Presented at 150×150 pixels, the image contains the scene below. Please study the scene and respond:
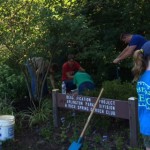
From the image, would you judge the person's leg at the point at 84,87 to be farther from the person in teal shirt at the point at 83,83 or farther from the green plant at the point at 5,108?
the green plant at the point at 5,108

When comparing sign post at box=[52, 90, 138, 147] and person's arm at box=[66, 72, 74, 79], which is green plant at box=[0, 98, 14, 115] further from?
person's arm at box=[66, 72, 74, 79]

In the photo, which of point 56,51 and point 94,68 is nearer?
point 56,51

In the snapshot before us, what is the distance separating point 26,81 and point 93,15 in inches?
117

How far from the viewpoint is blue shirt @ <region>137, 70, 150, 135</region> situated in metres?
3.62

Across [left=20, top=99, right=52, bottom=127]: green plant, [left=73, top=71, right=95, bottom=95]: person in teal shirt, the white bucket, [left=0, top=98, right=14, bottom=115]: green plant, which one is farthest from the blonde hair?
[left=0, top=98, right=14, bottom=115]: green plant

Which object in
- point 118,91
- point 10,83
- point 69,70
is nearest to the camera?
point 118,91

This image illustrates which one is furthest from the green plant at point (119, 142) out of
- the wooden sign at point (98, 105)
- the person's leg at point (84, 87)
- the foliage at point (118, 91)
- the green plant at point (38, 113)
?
the green plant at point (38, 113)

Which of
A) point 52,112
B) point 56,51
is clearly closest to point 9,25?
point 56,51

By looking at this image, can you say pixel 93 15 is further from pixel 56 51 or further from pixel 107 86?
pixel 107 86

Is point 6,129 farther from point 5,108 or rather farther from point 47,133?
point 5,108

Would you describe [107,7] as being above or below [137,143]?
above

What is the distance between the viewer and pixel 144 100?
3.67m

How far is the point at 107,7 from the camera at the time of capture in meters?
10.5

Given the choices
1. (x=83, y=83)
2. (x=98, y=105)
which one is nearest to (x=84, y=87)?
(x=83, y=83)
